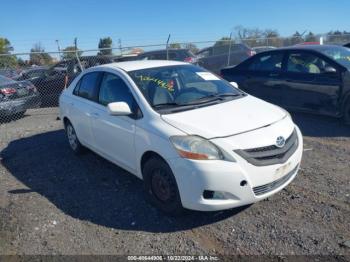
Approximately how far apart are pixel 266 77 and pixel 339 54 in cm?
150

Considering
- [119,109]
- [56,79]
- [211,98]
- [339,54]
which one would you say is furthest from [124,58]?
[119,109]

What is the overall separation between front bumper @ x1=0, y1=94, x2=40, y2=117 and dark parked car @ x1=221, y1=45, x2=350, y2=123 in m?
5.83

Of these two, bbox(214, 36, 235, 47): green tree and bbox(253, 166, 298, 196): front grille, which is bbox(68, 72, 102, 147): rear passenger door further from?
bbox(214, 36, 235, 47): green tree

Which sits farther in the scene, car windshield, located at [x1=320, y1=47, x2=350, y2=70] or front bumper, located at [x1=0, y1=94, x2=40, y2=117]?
front bumper, located at [x1=0, y1=94, x2=40, y2=117]

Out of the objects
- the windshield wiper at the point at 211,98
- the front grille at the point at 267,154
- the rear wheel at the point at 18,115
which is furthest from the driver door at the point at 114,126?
the rear wheel at the point at 18,115

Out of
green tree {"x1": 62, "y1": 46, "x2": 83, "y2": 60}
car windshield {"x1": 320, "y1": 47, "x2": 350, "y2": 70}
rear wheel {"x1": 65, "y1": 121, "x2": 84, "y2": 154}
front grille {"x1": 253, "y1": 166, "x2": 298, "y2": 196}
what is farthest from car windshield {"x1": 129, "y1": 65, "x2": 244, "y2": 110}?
green tree {"x1": 62, "y1": 46, "x2": 83, "y2": 60}

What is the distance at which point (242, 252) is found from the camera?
3447mm

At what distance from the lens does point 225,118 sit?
407cm

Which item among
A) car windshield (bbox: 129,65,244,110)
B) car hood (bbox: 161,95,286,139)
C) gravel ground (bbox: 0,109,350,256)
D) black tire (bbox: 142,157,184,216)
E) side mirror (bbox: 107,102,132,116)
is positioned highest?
car windshield (bbox: 129,65,244,110)

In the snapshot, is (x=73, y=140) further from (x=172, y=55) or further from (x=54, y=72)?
(x=172, y=55)

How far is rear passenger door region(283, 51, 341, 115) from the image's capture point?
690 cm

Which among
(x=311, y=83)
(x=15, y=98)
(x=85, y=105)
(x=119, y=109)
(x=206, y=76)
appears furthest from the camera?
(x=15, y=98)

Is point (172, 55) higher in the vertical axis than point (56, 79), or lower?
higher

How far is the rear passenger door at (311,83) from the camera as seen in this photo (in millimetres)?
6902
